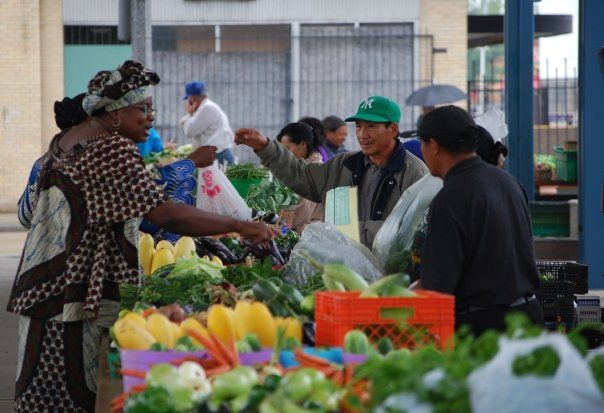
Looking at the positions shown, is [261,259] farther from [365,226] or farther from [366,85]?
[366,85]

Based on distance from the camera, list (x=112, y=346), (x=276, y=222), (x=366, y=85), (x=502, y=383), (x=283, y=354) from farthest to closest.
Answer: (x=366, y=85) < (x=276, y=222) < (x=112, y=346) < (x=283, y=354) < (x=502, y=383)

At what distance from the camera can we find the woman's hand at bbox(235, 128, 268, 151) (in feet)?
21.1

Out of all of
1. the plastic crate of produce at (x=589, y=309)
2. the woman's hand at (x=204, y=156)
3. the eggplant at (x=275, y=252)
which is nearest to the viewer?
the woman's hand at (x=204, y=156)

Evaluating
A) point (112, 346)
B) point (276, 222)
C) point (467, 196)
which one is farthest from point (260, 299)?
point (276, 222)

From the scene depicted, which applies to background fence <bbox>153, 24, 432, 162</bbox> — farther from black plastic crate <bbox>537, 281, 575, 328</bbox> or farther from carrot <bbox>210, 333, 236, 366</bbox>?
carrot <bbox>210, 333, 236, 366</bbox>

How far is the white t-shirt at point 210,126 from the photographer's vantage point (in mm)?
16516

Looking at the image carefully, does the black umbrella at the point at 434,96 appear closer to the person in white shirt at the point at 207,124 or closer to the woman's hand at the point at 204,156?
the person in white shirt at the point at 207,124

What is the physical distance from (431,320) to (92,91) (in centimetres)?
215

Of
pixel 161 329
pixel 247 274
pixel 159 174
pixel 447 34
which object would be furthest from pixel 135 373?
pixel 447 34

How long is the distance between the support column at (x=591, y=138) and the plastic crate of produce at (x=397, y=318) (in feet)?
25.8

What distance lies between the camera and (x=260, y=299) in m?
4.39

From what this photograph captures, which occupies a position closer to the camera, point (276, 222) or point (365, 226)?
point (365, 226)

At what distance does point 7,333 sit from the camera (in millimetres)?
10523

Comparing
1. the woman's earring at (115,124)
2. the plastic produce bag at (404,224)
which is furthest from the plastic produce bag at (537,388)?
the woman's earring at (115,124)
